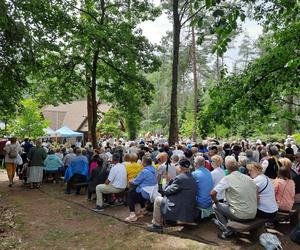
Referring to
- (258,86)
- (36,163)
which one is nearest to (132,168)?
(258,86)

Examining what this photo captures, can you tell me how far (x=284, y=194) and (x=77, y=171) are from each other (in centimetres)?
648

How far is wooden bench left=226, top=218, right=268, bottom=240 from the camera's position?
19.2 feet

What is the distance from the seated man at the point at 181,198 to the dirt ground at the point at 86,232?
0.37 metres

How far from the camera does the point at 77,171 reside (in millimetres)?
11039

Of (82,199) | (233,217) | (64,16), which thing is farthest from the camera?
(64,16)

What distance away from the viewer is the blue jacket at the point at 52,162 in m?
13.1

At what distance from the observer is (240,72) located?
8.93 m

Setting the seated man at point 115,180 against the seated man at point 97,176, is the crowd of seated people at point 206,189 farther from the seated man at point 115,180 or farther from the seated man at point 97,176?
the seated man at point 97,176

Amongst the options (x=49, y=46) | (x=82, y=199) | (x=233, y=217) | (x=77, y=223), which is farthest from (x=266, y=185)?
(x=49, y=46)

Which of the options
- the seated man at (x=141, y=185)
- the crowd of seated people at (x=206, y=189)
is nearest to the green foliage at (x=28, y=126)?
the crowd of seated people at (x=206, y=189)

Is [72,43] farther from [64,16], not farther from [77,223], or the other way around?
[77,223]

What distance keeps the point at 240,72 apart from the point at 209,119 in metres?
2.12

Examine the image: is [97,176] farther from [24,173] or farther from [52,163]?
[24,173]

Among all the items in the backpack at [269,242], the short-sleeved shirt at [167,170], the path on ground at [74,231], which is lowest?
the path on ground at [74,231]
